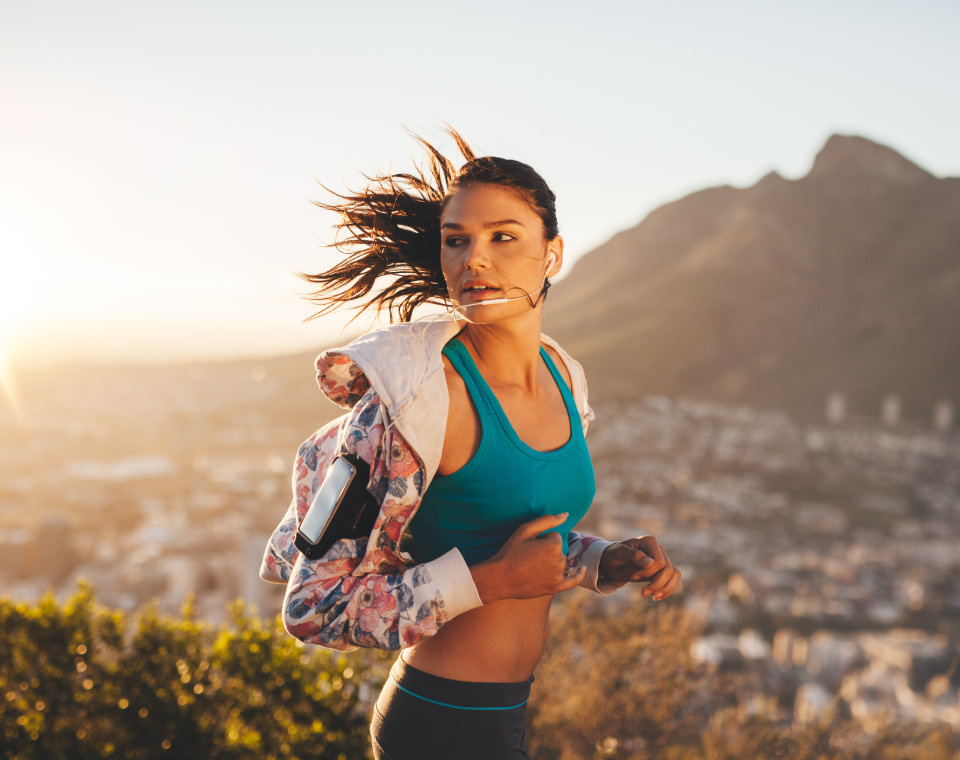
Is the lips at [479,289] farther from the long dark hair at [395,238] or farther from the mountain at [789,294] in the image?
the mountain at [789,294]

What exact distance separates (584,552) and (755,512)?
3378 centimetres

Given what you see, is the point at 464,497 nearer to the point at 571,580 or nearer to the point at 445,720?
the point at 571,580

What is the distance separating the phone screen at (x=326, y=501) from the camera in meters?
1.14

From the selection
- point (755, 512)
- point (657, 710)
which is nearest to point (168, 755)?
point (657, 710)

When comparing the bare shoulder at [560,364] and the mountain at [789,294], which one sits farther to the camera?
the mountain at [789,294]

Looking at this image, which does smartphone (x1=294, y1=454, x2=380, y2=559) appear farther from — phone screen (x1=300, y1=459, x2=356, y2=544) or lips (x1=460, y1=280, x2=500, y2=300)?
lips (x1=460, y1=280, x2=500, y2=300)

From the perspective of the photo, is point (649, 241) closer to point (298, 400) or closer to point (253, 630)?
point (298, 400)

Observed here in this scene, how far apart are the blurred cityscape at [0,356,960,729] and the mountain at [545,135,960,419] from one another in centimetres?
1080

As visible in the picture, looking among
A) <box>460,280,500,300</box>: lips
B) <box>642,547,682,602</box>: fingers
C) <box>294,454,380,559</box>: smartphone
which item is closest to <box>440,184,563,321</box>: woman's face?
<box>460,280,500,300</box>: lips

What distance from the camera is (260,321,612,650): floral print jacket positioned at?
113 cm

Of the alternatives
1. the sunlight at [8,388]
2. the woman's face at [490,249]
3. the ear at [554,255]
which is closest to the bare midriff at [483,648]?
the woman's face at [490,249]

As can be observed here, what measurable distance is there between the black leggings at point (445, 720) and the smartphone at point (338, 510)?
328 millimetres

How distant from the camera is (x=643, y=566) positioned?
1.45 meters

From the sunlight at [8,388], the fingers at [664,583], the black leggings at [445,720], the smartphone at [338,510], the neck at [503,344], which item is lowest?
the sunlight at [8,388]
